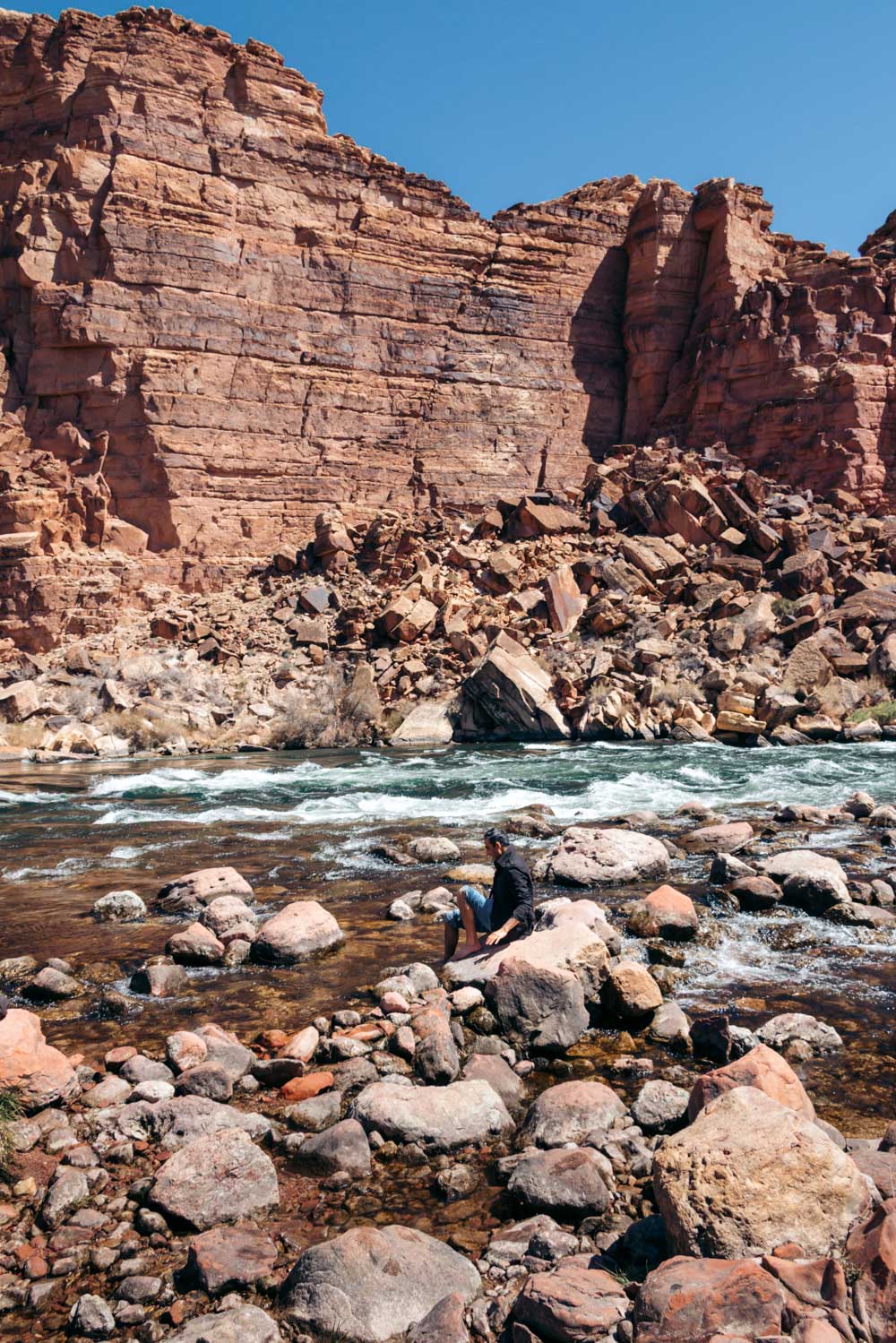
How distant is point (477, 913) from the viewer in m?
6.82

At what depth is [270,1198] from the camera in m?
3.88

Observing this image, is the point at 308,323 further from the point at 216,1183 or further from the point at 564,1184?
the point at 564,1184

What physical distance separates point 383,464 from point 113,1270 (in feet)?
102

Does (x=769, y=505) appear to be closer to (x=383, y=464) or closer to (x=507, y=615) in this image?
(x=507, y=615)

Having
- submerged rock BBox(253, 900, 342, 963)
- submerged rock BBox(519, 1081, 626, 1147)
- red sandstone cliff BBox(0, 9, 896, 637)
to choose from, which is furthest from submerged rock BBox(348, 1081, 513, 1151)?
red sandstone cliff BBox(0, 9, 896, 637)

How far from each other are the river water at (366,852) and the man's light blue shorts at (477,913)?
31cm

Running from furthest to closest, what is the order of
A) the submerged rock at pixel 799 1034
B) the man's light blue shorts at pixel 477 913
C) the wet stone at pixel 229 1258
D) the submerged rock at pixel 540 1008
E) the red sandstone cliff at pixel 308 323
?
the red sandstone cliff at pixel 308 323 < the man's light blue shorts at pixel 477 913 < the submerged rock at pixel 540 1008 < the submerged rock at pixel 799 1034 < the wet stone at pixel 229 1258

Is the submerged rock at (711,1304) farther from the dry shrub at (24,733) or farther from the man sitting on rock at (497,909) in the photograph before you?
the dry shrub at (24,733)

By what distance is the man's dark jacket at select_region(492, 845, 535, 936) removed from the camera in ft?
21.1

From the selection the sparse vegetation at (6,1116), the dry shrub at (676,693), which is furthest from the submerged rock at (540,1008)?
the dry shrub at (676,693)

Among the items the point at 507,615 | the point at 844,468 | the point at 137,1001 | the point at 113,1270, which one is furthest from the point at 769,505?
the point at 113,1270

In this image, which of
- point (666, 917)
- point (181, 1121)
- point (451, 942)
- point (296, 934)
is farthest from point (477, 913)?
point (181, 1121)

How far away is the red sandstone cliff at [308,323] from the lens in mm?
28844

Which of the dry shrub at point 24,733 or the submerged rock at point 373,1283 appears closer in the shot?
the submerged rock at point 373,1283
